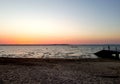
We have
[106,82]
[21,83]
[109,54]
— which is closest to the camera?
[21,83]

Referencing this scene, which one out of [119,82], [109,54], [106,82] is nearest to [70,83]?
[106,82]

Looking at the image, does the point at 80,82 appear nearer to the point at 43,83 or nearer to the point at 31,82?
the point at 43,83

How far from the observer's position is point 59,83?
14.3 metres

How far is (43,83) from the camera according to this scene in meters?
14.2

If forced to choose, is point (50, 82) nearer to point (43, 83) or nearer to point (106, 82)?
point (43, 83)

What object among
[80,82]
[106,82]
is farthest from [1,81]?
[106,82]

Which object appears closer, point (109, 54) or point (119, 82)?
point (119, 82)

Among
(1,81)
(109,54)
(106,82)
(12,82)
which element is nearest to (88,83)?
(106,82)

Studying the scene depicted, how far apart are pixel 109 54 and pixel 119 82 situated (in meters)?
42.5

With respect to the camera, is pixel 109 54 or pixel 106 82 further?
pixel 109 54

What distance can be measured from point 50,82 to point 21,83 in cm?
251

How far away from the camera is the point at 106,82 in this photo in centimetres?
1496

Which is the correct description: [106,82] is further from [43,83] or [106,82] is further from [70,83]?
[43,83]

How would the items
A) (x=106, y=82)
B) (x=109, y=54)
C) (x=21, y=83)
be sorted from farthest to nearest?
1. (x=109, y=54)
2. (x=106, y=82)
3. (x=21, y=83)
